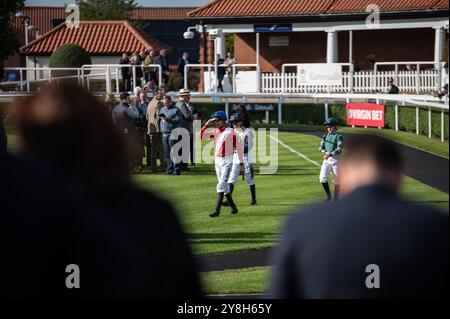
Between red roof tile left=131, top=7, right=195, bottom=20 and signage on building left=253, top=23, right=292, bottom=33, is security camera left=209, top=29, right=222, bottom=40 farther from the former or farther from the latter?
red roof tile left=131, top=7, right=195, bottom=20

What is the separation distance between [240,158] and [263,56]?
110 ft

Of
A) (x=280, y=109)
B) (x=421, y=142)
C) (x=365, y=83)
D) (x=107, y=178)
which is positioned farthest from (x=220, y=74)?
(x=107, y=178)

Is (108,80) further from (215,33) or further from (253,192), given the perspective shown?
(253,192)

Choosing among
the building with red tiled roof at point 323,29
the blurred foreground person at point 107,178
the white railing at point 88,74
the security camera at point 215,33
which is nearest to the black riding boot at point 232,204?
the blurred foreground person at point 107,178

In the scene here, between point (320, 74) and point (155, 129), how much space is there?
62.2ft

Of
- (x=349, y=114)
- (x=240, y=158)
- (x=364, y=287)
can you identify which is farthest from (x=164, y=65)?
(x=364, y=287)

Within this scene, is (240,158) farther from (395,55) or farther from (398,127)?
(395,55)

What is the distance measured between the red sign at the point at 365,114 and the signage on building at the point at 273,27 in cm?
1367

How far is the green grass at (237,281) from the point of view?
526 inches

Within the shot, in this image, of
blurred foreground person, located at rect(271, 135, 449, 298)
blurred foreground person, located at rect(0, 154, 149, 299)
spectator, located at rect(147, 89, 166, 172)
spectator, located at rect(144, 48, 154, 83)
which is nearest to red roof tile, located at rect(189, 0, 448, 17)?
spectator, located at rect(144, 48, 154, 83)

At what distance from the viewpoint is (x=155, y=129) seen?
2820 cm

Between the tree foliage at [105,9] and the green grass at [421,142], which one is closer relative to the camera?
the green grass at [421,142]

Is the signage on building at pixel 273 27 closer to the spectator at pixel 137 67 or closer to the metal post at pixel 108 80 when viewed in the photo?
the spectator at pixel 137 67

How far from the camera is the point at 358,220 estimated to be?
4.38m
